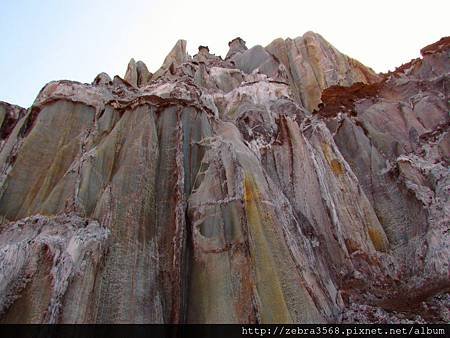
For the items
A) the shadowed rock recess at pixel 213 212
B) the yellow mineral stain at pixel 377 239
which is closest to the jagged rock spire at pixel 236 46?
the shadowed rock recess at pixel 213 212

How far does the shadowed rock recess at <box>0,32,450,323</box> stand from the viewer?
387 inches

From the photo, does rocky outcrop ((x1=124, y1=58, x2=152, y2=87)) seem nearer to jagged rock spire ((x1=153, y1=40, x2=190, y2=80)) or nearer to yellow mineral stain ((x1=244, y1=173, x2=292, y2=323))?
jagged rock spire ((x1=153, y1=40, x2=190, y2=80))

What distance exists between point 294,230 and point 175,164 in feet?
16.7

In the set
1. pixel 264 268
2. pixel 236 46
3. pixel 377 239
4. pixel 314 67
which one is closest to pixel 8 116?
pixel 264 268

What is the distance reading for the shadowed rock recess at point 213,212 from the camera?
9.84 meters

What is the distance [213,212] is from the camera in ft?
39.7

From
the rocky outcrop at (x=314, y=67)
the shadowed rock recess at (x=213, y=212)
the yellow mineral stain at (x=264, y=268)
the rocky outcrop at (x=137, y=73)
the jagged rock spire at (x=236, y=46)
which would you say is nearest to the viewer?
the yellow mineral stain at (x=264, y=268)

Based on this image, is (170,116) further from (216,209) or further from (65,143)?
(216,209)

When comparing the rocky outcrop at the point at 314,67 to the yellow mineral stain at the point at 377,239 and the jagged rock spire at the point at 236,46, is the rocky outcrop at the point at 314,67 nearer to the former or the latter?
the jagged rock spire at the point at 236,46

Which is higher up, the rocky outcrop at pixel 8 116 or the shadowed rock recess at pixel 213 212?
the rocky outcrop at pixel 8 116

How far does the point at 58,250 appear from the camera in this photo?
975 centimetres

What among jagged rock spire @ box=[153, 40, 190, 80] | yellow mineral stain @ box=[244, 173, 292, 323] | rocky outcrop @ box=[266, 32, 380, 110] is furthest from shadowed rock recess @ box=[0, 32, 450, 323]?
jagged rock spire @ box=[153, 40, 190, 80]

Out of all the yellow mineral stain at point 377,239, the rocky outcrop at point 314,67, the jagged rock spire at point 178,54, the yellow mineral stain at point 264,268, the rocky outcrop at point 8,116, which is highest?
the jagged rock spire at point 178,54

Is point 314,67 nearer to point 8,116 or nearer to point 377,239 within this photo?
point 377,239
